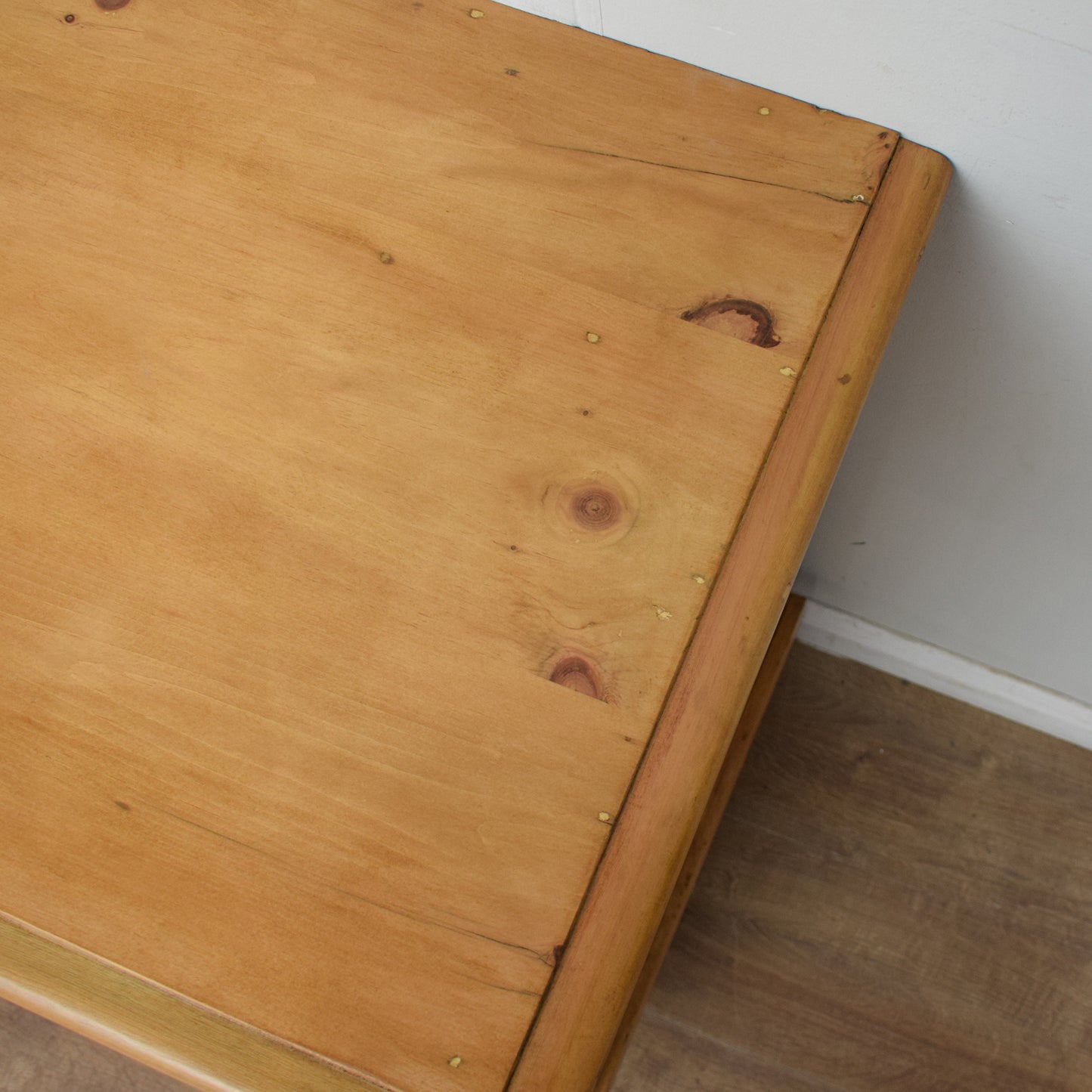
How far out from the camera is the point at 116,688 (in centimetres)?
39

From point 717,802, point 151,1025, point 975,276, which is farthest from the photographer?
point 717,802

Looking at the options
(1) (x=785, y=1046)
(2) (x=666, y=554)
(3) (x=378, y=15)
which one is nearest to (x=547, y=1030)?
(2) (x=666, y=554)

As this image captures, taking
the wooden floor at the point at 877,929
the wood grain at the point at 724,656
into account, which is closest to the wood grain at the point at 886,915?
the wooden floor at the point at 877,929

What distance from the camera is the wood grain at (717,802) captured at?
28.9 inches

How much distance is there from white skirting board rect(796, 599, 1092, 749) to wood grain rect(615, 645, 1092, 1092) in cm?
2

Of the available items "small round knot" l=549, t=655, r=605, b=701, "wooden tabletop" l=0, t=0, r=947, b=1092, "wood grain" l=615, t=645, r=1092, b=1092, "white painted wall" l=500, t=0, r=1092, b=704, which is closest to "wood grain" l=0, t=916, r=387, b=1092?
"wooden tabletop" l=0, t=0, r=947, b=1092

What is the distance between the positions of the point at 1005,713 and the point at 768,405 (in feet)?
2.48

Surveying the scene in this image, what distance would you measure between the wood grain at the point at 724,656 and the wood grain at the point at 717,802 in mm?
314

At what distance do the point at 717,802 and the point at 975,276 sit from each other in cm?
49

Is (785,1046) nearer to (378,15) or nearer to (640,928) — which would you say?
(640,928)

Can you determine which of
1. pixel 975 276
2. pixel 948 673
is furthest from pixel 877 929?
pixel 975 276

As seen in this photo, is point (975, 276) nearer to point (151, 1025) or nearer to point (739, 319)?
point (739, 319)

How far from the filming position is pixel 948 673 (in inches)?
39.8

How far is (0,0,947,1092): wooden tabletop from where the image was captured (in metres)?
0.37
